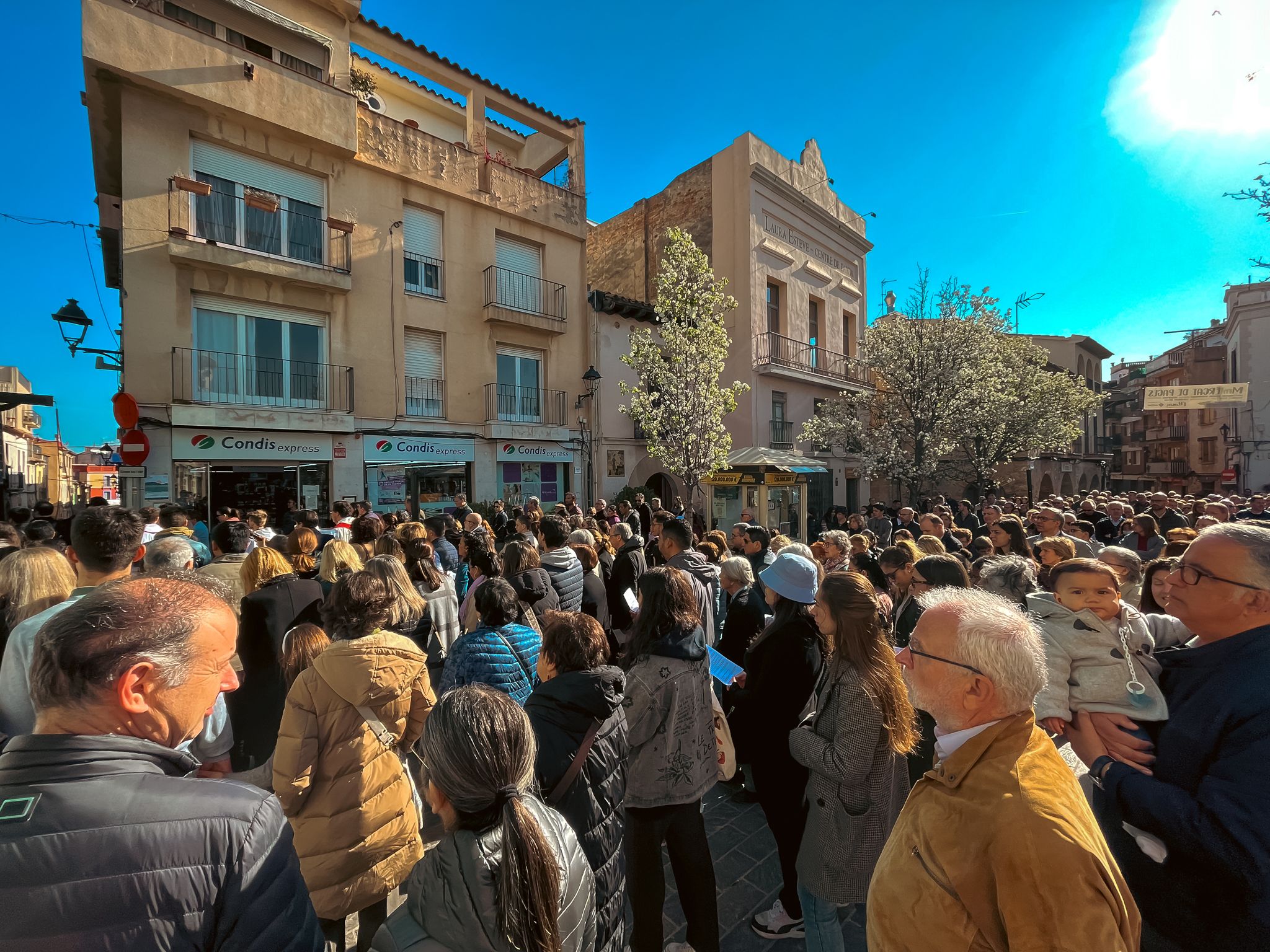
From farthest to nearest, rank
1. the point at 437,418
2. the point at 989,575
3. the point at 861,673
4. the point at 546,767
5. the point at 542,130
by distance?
the point at 542,130
the point at 437,418
the point at 989,575
the point at 861,673
the point at 546,767

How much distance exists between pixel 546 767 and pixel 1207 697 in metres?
2.22

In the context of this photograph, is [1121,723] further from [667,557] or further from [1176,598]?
[667,557]

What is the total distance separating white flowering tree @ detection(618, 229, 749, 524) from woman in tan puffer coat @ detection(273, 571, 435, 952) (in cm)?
1082

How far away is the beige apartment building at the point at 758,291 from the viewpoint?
18.9 m

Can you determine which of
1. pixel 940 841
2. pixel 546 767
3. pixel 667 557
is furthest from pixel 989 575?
pixel 546 767

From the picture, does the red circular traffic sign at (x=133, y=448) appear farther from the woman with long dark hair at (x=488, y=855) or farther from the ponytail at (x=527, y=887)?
the ponytail at (x=527, y=887)

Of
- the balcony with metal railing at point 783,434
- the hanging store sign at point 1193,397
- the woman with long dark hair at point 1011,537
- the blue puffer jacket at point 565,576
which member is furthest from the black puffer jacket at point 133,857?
the hanging store sign at point 1193,397

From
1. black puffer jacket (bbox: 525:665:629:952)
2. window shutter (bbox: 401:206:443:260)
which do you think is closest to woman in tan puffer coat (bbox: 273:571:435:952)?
black puffer jacket (bbox: 525:665:629:952)

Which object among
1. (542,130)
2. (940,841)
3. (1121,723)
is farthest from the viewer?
(542,130)

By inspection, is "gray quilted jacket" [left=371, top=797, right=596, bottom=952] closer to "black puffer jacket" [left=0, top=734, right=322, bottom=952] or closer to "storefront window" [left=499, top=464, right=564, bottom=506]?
"black puffer jacket" [left=0, top=734, right=322, bottom=952]

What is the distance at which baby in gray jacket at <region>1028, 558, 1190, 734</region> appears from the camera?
6.58ft

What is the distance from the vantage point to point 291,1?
12.7m

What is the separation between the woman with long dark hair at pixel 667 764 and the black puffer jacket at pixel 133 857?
1.77 metres

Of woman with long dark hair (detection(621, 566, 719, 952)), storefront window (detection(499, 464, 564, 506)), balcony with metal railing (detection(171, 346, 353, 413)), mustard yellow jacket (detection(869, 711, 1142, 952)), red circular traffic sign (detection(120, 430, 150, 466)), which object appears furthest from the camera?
storefront window (detection(499, 464, 564, 506))
